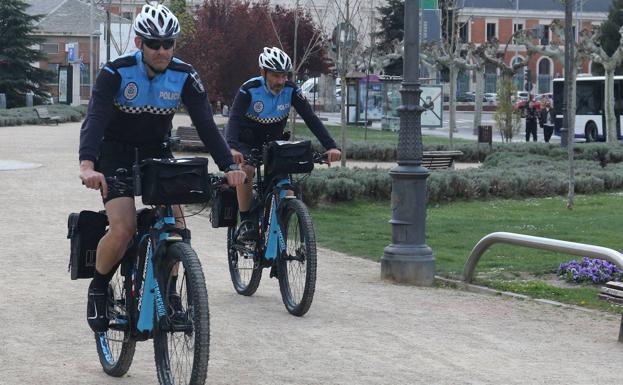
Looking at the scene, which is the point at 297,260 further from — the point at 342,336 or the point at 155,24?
the point at 155,24

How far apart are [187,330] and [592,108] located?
1645 inches

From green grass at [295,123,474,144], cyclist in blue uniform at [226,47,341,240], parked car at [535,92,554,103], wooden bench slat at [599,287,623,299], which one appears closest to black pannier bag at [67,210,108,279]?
cyclist in blue uniform at [226,47,341,240]

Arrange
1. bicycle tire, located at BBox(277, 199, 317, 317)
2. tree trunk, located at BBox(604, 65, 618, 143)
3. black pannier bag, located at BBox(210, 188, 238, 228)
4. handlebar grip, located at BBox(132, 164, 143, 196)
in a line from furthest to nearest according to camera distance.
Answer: tree trunk, located at BBox(604, 65, 618, 143)
black pannier bag, located at BBox(210, 188, 238, 228)
bicycle tire, located at BBox(277, 199, 317, 317)
handlebar grip, located at BBox(132, 164, 143, 196)

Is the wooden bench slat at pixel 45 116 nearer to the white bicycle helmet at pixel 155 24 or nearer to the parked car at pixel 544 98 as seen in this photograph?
the parked car at pixel 544 98

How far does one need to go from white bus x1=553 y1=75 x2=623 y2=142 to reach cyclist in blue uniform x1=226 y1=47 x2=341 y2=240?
37.0 meters

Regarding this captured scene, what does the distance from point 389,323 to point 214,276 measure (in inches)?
95.9

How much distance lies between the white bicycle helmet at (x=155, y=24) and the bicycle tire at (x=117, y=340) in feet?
3.88

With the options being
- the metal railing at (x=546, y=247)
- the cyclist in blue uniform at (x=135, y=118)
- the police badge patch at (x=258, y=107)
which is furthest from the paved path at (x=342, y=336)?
the police badge patch at (x=258, y=107)

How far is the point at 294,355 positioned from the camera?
721cm

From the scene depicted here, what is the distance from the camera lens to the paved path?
22.1ft

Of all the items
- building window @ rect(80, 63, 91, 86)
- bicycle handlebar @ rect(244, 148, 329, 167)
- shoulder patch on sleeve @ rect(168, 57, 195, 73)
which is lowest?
bicycle handlebar @ rect(244, 148, 329, 167)

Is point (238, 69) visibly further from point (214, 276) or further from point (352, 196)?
point (214, 276)

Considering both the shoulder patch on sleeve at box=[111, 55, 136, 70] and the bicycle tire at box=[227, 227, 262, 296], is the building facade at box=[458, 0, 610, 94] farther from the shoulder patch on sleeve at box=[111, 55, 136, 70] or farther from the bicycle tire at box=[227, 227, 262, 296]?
the shoulder patch on sleeve at box=[111, 55, 136, 70]

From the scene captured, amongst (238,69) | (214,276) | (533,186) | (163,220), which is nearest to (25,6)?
(238,69)
